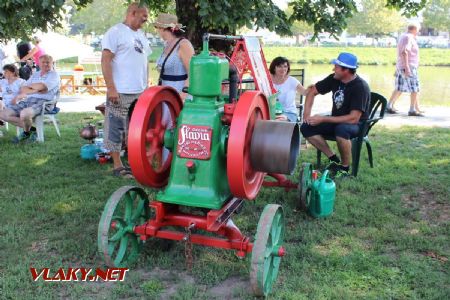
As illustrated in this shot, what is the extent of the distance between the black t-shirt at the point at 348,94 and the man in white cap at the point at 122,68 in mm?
2036

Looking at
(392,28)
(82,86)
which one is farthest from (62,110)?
(392,28)

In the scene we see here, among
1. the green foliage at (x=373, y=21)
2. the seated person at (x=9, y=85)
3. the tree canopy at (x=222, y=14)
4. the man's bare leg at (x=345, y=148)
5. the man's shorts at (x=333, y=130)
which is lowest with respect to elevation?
the man's bare leg at (x=345, y=148)

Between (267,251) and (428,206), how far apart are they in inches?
93.7

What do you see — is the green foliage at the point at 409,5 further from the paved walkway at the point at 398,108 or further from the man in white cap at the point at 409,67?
the man in white cap at the point at 409,67

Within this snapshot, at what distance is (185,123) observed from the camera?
10.9ft

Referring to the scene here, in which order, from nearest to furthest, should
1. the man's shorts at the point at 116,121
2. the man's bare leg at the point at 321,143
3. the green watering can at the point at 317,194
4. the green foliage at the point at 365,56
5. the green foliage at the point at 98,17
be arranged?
the green watering can at the point at 317,194 < the man's shorts at the point at 116,121 < the man's bare leg at the point at 321,143 < the green foliage at the point at 365,56 < the green foliage at the point at 98,17

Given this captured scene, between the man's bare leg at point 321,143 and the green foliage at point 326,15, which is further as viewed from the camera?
the green foliage at point 326,15

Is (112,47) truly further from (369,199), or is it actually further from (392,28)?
(392,28)

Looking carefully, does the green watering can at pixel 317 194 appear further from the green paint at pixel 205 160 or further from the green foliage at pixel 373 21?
the green foliage at pixel 373 21

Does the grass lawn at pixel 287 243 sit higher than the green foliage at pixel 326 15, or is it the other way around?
the green foliage at pixel 326 15

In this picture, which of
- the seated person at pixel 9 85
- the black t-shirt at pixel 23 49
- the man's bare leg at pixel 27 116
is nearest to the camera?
the man's bare leg at pixel 27 116

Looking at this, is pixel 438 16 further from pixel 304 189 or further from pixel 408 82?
pixel 304 189

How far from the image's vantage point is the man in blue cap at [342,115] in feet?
→ 17.8

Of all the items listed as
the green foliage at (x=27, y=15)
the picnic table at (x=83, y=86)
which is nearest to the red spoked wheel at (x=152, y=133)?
the green foliage at (x=27, y=15)
